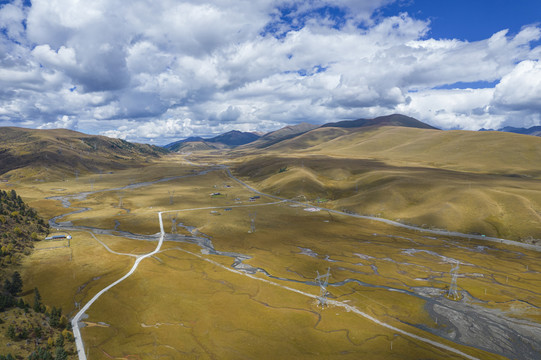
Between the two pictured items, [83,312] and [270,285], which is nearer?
[83,312]

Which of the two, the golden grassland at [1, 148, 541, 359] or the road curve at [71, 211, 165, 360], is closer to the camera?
the road curve at [71, 211, 165, 360]

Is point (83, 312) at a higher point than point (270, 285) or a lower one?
higher

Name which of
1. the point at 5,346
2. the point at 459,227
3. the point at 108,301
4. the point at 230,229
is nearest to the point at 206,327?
the point at 108,301

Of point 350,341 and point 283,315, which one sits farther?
point 283,315

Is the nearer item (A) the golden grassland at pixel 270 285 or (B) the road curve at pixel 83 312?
(B) the road curve at pixel 83 312

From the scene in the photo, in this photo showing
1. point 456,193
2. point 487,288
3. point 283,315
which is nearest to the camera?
point 283,315

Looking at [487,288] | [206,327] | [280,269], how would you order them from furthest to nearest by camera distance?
1. [280,269]
2. [487,288]
3. [206,327]

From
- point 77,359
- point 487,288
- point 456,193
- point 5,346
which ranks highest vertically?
point 456,193

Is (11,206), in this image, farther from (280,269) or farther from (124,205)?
(280,269)
